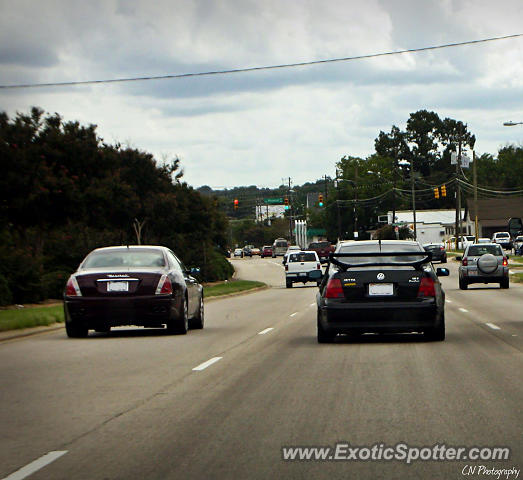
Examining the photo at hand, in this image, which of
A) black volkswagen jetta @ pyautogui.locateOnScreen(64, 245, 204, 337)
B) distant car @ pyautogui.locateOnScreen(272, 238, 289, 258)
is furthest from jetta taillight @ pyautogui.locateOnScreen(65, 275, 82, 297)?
distant car @ pyautogui.locateOnScreen(272, 238, 289, 258)

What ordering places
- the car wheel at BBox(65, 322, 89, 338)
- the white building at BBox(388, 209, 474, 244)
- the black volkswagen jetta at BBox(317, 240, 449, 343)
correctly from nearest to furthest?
the black volkswagen jetta at BBox(317, 240, 449, 343) → the car wheel at BBox(65, 322, 89, 338) → the white building at BBox(388, 209, 474, 244)

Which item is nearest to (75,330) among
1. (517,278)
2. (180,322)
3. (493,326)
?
(180,322)

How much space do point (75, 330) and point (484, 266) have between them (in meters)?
24.0

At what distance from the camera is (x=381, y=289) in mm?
16125

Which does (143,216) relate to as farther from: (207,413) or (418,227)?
(418,227)

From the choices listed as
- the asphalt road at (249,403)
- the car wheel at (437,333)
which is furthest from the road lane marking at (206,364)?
the car wheel at (437,333)

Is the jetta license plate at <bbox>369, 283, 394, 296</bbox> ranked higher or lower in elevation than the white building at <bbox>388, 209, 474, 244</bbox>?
lower

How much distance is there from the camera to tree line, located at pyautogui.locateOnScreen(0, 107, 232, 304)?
117 ft

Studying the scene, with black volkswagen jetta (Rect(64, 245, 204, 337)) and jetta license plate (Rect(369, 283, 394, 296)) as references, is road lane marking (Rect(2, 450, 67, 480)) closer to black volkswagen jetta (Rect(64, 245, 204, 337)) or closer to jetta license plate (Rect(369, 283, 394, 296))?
jetta license plate (Rect(369, 283, 394, 296))

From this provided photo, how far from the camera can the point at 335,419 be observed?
9.09 metres

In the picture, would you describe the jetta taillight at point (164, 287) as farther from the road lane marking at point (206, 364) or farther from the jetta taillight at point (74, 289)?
the road lane marking at point (206, 364)

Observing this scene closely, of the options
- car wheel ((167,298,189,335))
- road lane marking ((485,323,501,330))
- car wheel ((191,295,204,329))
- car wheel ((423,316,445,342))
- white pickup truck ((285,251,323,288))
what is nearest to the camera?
car wheel ((423,316,445,342))

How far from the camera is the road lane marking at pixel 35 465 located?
717cm

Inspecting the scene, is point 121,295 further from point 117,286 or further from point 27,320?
point 27,320
